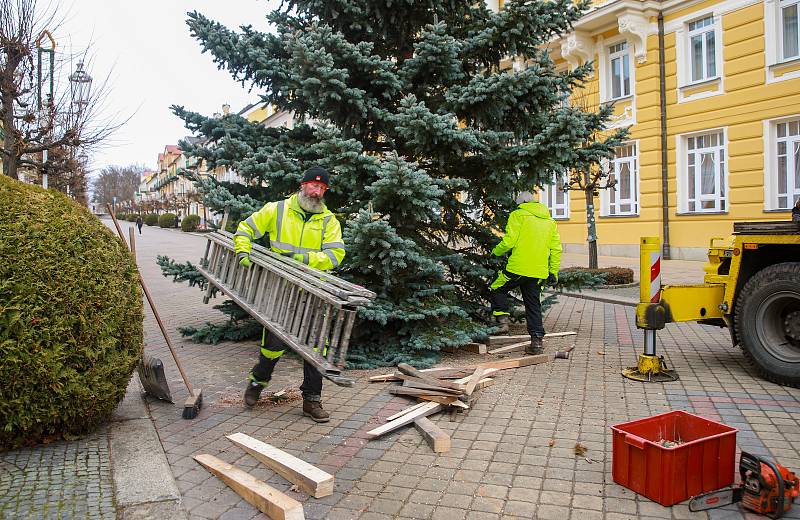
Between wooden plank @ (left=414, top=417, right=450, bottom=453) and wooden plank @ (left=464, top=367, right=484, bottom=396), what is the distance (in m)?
0.64

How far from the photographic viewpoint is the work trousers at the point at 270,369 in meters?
5.02

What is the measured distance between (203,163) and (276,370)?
Result: 324cm

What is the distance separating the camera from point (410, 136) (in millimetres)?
6945

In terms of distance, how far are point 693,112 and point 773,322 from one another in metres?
14.0

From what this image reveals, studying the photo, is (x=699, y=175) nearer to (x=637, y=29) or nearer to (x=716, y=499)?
(x=637, y=29)

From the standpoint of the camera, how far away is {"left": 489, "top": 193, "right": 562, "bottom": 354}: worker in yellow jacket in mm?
7090

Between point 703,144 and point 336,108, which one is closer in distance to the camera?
point 336,108

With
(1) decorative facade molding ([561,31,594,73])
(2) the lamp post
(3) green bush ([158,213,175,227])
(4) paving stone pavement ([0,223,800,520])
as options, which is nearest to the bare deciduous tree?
(2) the lamp post

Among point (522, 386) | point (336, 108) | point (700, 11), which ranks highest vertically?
point (700, 11)

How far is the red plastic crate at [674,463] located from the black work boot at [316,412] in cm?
223

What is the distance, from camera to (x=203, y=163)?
8367 mm

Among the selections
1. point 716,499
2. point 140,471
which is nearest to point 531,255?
point 716,499

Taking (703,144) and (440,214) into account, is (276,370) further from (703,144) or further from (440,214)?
(703,144)

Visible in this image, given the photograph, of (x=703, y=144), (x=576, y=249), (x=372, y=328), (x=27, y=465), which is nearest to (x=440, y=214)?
(x=372, y=328)
